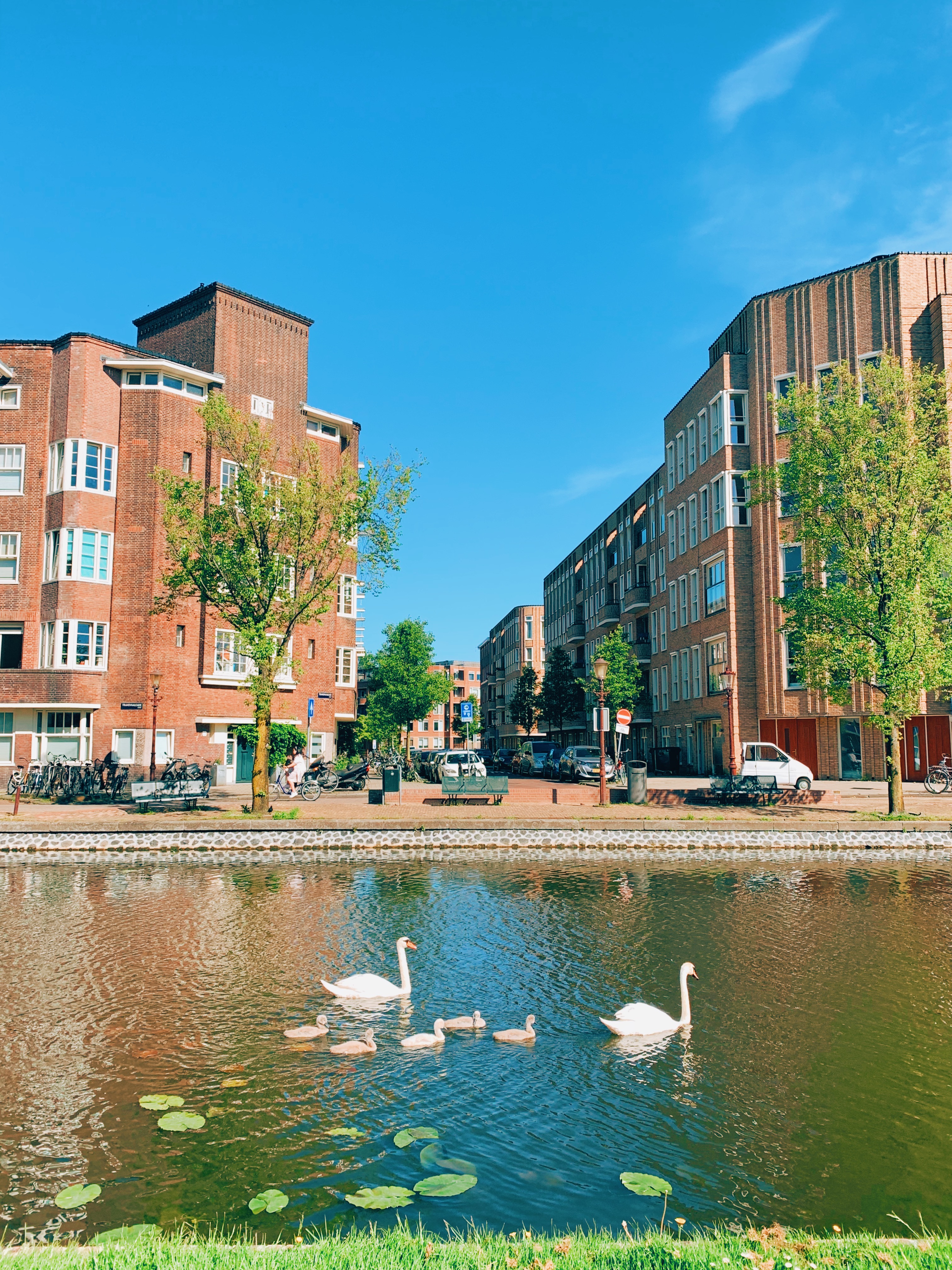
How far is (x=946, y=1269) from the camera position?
4.16m

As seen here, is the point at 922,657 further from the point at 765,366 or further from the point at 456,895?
the point at 765,366

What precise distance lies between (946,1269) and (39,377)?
146ft

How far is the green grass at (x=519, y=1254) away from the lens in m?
4.21

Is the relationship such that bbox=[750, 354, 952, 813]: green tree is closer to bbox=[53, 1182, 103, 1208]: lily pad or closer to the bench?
the bench

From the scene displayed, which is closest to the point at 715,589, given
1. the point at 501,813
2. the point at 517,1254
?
the point at 501,813

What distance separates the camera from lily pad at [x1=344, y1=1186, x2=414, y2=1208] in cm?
550

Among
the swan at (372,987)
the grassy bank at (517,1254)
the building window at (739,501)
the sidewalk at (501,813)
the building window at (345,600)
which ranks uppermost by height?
the building window at (739,501)

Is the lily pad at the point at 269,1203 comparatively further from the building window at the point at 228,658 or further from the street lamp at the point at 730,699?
the building window at the point at 228,658

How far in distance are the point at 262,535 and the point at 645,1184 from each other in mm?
22727

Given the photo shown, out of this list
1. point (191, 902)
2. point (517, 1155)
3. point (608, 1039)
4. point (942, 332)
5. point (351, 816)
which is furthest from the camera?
point (942, 332)

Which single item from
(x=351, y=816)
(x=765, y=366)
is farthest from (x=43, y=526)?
(x=765, y=366)

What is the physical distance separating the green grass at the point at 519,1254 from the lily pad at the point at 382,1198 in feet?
1.92

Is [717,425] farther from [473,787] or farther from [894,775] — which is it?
[473,787]

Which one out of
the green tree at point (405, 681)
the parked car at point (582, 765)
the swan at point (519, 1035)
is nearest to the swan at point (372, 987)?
the swan at point (519, 1035)
